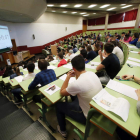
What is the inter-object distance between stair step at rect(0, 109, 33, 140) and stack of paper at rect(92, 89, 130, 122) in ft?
5.53

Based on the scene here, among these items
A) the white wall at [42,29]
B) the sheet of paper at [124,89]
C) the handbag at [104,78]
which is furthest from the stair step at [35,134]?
the white wall at [42,29]

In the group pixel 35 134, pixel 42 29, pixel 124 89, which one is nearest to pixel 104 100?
pixel 124 89

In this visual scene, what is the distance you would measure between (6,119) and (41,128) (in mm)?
1008

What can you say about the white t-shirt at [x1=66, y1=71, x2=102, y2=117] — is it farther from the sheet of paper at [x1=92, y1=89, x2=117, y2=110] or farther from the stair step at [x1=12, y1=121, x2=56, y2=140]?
the stair step at [x1=12, y1=121, x2=56, y2=140]

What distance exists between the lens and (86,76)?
1081 mm

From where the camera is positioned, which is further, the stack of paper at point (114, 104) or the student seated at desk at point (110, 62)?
the student seated at desk at point (110, 62)

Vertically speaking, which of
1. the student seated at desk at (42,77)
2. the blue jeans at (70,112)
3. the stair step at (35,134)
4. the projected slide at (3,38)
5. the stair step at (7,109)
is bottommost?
the stair step at (7,109)

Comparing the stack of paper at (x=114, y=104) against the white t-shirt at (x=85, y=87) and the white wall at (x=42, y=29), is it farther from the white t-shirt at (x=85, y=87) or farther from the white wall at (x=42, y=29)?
the white wall at (x=42, y=29)

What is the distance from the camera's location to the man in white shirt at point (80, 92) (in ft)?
3.42

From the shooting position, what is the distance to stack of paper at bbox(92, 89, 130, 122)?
31.7 inches

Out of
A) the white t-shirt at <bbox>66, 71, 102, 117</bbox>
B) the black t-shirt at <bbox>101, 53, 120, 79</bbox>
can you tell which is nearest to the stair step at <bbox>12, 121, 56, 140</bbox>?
the white t-shirt at <bbox>66, 71, 102, 117</bbox>

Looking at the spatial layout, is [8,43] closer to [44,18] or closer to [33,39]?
[33,39]

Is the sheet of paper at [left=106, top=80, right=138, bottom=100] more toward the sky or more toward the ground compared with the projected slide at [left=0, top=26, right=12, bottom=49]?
more toward the ground

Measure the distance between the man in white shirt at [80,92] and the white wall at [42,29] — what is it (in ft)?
29.8
